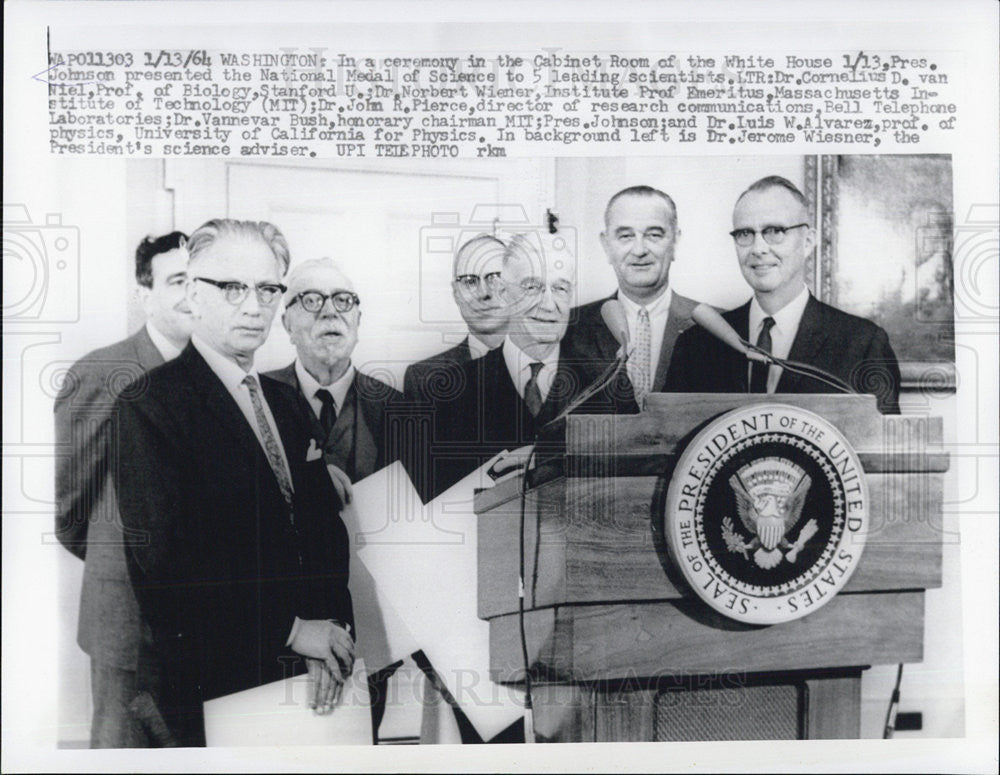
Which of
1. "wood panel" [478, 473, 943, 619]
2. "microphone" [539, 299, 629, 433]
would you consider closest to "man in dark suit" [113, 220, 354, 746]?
"wood panel" [478, 473, 943, 619]

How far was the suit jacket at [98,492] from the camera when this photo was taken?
2.62m

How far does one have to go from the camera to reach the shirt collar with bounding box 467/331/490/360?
2.65 metres

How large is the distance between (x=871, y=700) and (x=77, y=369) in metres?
2.23

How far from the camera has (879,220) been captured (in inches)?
106

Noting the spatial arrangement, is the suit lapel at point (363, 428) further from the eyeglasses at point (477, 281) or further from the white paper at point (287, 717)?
the white paper at point (287, 717)

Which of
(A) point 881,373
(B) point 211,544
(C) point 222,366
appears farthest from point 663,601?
(C) point 222,366

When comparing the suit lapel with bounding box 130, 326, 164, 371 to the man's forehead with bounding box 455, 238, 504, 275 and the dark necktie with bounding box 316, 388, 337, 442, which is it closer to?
the dark necktie with bounding box 316, 388, 337, 442

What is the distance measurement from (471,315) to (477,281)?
90 millimetres

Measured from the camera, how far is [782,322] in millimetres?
2684

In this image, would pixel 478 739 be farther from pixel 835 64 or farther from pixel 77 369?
pixel 835 64

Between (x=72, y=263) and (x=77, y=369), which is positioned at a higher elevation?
(x=72, y=263)

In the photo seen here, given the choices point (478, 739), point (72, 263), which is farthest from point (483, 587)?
point (72, 263)

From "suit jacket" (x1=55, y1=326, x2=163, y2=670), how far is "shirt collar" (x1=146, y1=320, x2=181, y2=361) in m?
0.01

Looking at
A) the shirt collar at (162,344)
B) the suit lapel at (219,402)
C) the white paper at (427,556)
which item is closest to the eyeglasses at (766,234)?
the white paper at (427,556)
